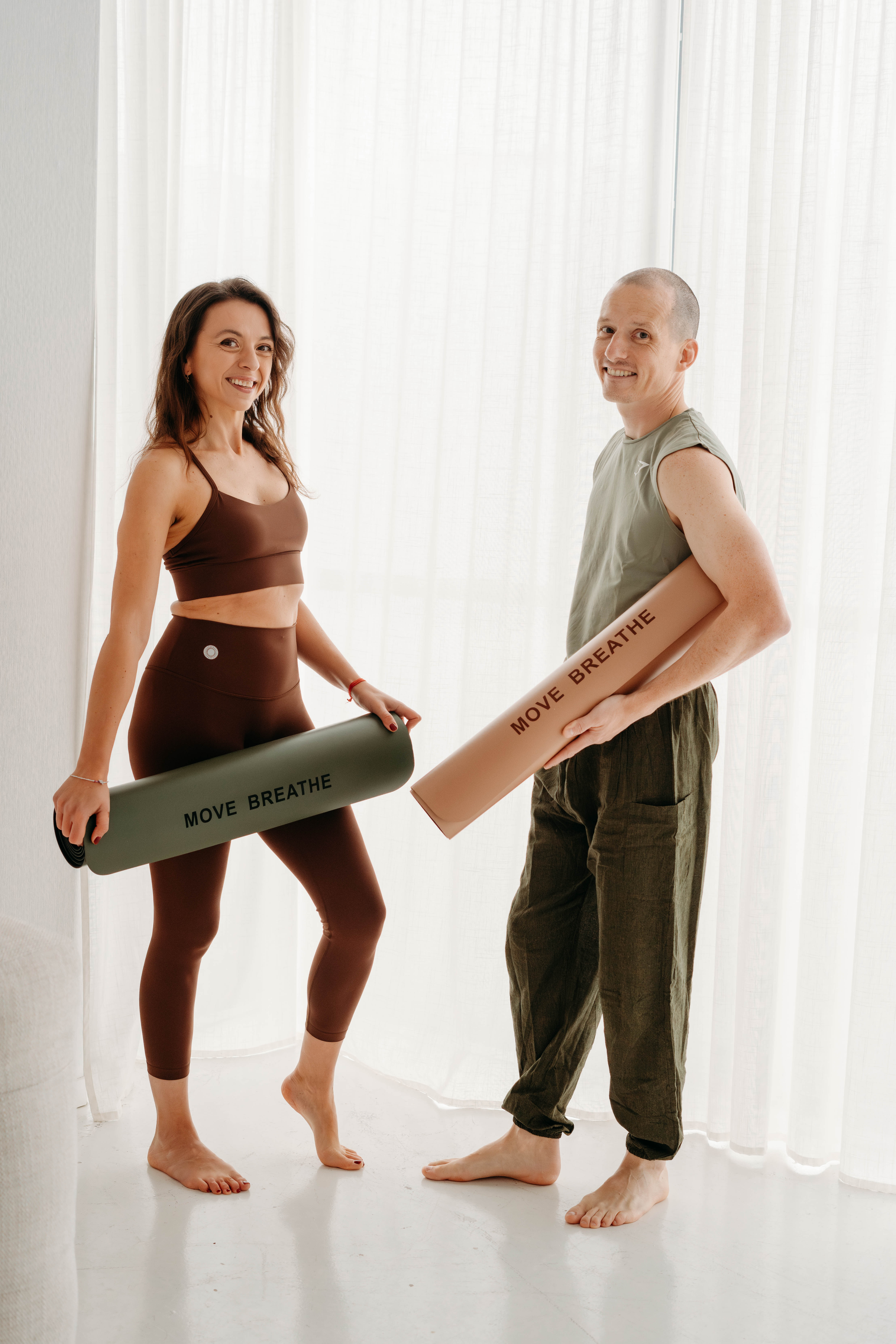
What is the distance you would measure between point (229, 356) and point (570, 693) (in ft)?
2.65

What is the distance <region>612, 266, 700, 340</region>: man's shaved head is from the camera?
168 cm

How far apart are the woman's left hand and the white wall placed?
593 millimetres

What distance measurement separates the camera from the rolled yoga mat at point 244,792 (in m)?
1.63

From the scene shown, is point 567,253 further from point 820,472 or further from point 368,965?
point 368,965

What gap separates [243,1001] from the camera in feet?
7.86

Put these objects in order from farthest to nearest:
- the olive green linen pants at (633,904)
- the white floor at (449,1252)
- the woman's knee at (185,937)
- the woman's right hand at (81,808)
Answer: the woman's knee at (185,937)
the olive green linen pants at (633,904)
the woman's right hand at (81,808)
the white floor at (449,1252)

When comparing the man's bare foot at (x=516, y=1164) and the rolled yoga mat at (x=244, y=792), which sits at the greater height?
the rolled yoga mat at (x=244, y=792)

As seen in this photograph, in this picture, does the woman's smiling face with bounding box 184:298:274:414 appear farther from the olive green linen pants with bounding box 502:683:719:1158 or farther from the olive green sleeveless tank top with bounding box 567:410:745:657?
the olive green linen pants with bounding box 502:683:719:1158

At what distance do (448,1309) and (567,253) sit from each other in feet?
6.07

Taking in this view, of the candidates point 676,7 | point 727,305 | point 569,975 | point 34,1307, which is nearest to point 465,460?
point 727,305

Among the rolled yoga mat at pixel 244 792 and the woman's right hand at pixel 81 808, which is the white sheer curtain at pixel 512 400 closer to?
the rolled yoga mat at pixel 244 792

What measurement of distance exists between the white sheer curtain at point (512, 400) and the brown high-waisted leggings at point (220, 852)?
36 centimetres

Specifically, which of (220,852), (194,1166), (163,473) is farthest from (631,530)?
(194,1166)

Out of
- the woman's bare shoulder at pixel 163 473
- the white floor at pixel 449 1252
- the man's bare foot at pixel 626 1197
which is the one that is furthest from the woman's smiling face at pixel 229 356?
the man's bare foot at pixel 626 1197
